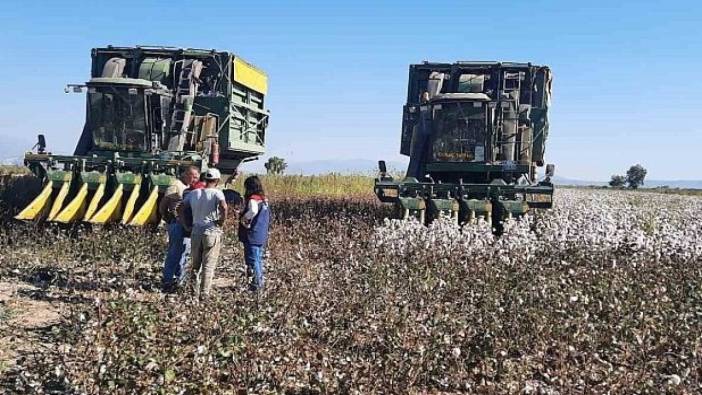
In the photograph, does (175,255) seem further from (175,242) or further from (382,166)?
(382,166)

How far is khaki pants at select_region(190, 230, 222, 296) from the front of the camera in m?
6.96

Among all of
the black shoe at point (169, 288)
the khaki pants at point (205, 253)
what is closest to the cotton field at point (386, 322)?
the black shoe at point (169, 288)

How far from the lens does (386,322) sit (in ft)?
18.1

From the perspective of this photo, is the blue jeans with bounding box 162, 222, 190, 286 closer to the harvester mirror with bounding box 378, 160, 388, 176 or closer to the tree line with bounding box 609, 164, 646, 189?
the harvester mirror with bounding box 378, 160, 388, 176

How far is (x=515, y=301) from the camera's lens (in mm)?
6070

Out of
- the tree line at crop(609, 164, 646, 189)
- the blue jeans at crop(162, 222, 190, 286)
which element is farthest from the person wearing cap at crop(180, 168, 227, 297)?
the tree line at crop(609, 164, 646, 189)

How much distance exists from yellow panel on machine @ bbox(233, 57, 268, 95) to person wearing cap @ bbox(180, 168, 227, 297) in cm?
761

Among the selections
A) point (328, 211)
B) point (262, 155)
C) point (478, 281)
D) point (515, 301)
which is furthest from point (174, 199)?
point (262, 155)

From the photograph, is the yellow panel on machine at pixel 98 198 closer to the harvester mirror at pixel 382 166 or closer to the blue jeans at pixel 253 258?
the blue jeans at pixel 253 258

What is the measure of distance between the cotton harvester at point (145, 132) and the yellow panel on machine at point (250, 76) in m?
0.02

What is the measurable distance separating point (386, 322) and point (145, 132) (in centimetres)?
847

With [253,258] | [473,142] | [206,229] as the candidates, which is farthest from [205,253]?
[473,142]

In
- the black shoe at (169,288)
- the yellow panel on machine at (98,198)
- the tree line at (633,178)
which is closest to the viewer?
the black shoe at (169,288)

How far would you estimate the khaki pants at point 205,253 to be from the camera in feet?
22.9
